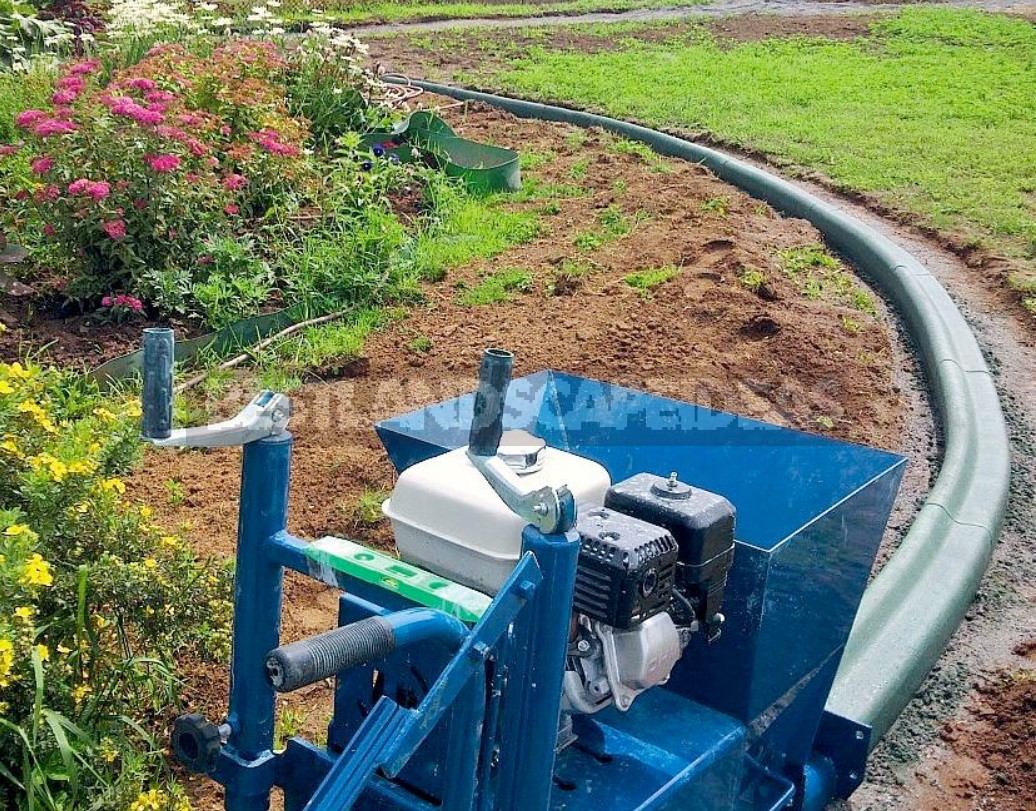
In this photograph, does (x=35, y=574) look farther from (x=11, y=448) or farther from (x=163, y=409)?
(x=163, y=409)

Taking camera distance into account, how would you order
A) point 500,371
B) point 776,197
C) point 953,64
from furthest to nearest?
point 953,64 → point 776,197 → point 500,371

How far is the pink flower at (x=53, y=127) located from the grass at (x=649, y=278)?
272cm

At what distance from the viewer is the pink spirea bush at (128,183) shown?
5.18 metres

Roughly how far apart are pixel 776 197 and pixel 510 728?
6.49 meters

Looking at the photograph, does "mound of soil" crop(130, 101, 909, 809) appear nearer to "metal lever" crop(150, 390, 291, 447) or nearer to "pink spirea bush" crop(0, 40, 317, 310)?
"pink spirea bush" crop(0, 40, 317, 310)

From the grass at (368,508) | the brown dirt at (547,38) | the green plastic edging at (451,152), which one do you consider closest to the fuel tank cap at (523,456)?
the grass at (368,508)

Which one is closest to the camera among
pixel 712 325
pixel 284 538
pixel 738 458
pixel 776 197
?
pixel 284 538

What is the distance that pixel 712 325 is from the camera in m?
5.50

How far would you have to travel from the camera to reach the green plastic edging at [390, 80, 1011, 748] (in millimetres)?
3209

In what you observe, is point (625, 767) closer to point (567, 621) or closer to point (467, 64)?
point (567, 621)

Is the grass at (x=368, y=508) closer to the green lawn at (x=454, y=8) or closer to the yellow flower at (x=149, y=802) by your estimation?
the yellow flower at (x=149, y=802)

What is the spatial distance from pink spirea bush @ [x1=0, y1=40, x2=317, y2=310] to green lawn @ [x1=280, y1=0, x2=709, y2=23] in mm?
11298

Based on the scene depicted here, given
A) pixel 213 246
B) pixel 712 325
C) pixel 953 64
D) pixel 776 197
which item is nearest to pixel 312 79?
pixel 213 246

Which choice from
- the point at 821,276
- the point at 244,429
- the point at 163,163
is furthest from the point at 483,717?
the point at 821,276
